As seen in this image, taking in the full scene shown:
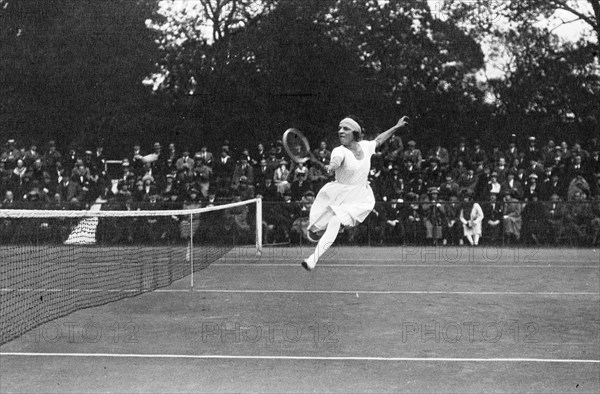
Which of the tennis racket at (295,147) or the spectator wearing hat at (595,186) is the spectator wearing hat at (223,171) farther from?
the spectator wearing hat at (595,186)

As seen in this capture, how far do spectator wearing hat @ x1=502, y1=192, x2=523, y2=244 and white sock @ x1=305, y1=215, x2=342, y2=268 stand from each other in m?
11.0

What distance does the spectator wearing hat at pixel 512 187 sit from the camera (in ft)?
70.4

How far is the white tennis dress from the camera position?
10867 millimetres

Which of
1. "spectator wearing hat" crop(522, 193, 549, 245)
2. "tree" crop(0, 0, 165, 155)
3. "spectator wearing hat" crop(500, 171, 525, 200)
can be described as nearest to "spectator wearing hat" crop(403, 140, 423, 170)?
"spectator wearing hat" crop(500, 171, 525, 200)

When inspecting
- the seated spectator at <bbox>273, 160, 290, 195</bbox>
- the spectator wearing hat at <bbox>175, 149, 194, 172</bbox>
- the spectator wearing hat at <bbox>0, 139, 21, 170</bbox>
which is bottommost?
the seated spectator at <bbox>273, 160, 290, 195</bbox>

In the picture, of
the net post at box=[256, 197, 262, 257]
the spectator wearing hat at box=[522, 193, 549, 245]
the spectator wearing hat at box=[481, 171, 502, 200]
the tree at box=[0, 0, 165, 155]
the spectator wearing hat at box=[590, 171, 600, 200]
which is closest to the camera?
the net post at box=[256, 197, 262, 257]

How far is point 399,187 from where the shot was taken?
71.8 ft

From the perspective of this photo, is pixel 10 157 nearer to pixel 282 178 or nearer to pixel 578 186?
pixel 282 178

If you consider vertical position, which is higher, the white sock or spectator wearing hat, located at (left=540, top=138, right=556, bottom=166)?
spectator wearing hat, located at (left=540, top=138, right=556, bottom=166)

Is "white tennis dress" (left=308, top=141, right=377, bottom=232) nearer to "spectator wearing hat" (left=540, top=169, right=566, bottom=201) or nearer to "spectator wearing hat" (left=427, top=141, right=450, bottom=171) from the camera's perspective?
"spectator wearing hat" (left=427, top=141, right=450, bottom=171)

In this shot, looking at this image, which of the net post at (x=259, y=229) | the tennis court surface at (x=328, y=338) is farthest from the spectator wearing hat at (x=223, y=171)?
the tennis court surface at (x=328, y=338)

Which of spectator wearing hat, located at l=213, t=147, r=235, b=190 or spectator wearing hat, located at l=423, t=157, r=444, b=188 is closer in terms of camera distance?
spectator wearing hat, located at l=423, t=157, r=444, b=188

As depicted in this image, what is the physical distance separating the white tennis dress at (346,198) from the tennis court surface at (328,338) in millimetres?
1322

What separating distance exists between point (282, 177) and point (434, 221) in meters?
4.13
